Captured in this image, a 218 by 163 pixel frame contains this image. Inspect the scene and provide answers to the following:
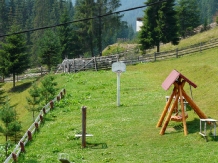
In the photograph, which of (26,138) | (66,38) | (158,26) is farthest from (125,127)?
(66,38)

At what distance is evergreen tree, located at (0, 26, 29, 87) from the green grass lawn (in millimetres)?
21024

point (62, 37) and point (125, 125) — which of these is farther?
point (62, 37)

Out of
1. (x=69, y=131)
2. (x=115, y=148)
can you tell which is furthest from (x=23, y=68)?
(x=115, y=148)

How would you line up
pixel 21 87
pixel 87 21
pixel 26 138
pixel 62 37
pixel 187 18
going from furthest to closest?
pixel 187 18 < pixel 87 21 < pixel 62 37 < pixel 21 87 < pixel 26 138

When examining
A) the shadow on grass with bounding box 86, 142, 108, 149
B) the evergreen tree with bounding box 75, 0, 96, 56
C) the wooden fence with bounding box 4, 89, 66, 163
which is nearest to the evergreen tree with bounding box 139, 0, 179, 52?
the evergreen tree with bounding box 75, 0, 96, 56

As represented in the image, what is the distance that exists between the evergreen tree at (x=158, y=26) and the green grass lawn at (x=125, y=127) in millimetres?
19008

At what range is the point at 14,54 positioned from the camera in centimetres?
5209

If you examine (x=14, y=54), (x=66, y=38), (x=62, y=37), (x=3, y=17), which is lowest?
(x=14, y=54)

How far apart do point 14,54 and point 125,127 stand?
37079 millimetres

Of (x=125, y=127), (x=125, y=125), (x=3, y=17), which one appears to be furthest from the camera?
(x=3, y=17)

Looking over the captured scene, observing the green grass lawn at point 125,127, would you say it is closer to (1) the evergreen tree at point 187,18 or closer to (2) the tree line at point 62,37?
(2) the tree line at point 62,37

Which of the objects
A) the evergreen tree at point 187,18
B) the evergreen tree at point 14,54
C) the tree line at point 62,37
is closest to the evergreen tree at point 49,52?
the tree line at point 62,37

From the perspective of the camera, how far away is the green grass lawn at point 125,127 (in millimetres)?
14195

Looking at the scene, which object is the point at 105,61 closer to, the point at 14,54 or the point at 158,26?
the point at 158,26
